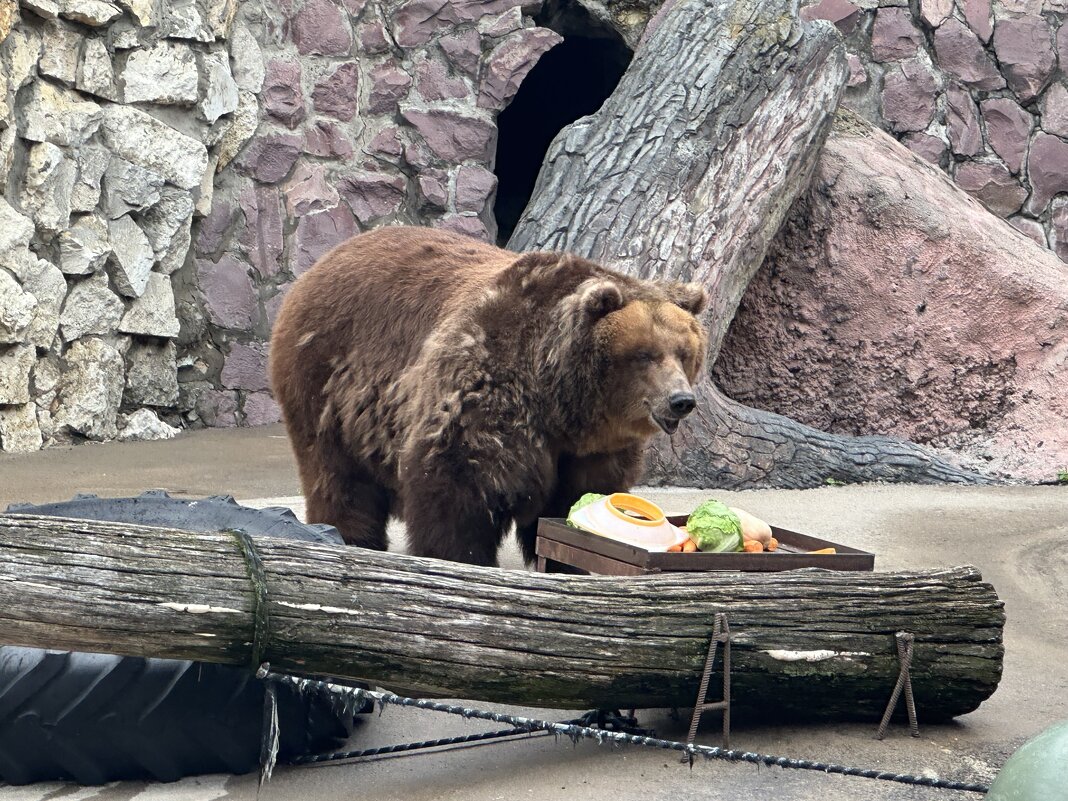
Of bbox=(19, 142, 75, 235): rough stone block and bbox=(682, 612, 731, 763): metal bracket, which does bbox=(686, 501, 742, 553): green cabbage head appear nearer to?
bbox=(682, 612, 731, 763): metal bracket

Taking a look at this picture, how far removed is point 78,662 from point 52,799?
1.01ft

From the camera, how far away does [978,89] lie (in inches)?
359

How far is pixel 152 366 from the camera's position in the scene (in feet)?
24.6

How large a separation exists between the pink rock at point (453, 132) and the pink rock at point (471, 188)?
3.5 inches

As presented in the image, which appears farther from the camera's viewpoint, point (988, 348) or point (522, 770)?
point (988, 348)

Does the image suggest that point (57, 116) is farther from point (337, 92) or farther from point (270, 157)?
point (337, 92)

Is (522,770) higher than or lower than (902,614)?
lower

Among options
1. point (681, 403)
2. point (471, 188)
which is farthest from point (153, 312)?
point (681, 403)

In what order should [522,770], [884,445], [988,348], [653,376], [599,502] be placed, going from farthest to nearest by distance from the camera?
[988,348] → [884,445] → [653,376] → [599,502] → [522,770]

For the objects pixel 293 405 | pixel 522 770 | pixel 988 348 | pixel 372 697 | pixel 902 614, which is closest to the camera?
pixel 372 697

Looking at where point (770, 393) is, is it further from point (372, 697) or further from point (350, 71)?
point (372, 697)

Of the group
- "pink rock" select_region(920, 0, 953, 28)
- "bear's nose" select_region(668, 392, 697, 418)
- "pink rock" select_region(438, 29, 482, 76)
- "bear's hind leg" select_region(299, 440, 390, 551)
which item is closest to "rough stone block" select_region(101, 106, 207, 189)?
"pink rock" select_region(438, 29, 482, 76)

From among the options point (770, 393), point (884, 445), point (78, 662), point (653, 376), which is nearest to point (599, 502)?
point (653, 376)

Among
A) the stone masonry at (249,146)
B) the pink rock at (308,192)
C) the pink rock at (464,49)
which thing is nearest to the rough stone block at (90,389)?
the stone masonry at (249,146)
